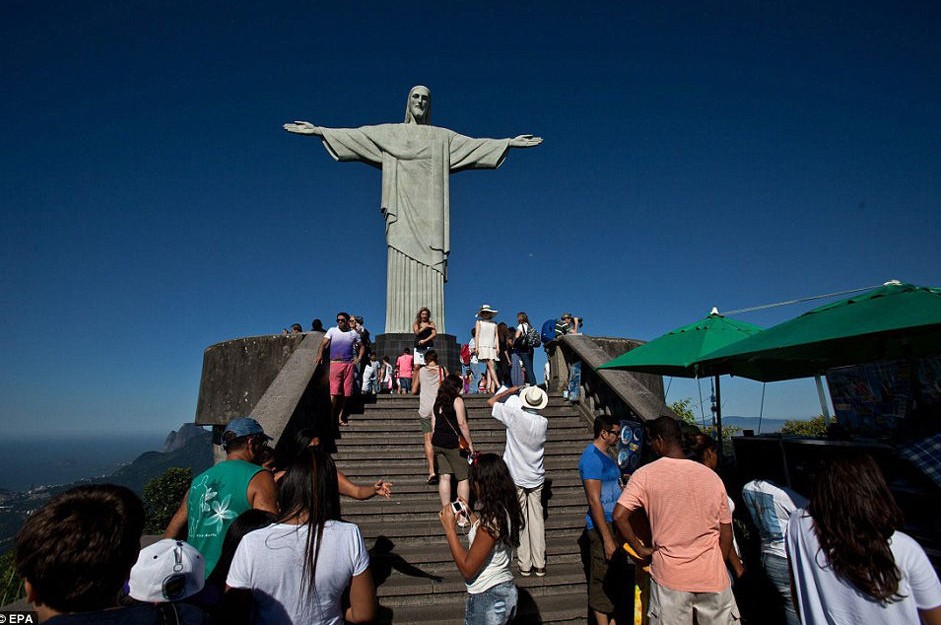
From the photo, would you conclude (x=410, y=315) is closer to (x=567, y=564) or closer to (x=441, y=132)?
(x=441, y=132)

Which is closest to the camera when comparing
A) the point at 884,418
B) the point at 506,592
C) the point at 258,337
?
the point at 506,592

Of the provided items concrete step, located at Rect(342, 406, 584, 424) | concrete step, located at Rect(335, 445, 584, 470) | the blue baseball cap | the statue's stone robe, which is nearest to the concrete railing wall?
concrete step, located at Rect(342, 406, 584, 424)

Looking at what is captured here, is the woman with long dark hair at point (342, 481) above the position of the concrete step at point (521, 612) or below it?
above

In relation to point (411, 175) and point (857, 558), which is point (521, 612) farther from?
point (411, 175)

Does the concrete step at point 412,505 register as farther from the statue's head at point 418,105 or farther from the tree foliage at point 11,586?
the statue's head at point 418,105

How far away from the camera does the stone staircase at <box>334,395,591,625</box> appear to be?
443cm

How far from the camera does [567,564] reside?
5.07m

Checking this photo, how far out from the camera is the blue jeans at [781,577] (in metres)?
3.11

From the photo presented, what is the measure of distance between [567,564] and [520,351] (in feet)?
16.4

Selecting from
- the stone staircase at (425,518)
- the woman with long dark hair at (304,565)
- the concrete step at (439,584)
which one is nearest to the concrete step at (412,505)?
the stone staircase at (425,518)

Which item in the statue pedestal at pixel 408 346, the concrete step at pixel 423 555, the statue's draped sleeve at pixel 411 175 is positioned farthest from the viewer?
the statue's draped sleeve at pixel 411 175

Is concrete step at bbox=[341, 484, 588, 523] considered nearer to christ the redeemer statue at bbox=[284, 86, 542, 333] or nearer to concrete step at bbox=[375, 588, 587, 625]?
concrete step at bbox=[375, 588, 587, 625]

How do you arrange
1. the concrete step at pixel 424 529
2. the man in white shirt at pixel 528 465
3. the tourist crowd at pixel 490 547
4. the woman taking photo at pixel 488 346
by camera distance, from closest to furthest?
the tourist crowd at pixel 490 547 < the man in white shirt at pixel 528 465 < the concrete step at pixel 424 529 < the woman taking photo at pixel 488 346

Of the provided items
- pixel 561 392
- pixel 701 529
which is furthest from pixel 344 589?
pixel 561 392
